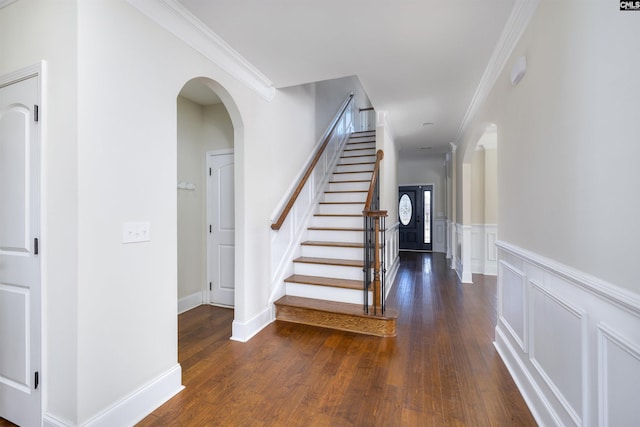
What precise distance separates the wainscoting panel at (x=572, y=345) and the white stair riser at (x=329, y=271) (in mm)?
1543

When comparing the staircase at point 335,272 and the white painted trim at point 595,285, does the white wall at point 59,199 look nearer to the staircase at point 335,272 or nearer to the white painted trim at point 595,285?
the staircase at point 335,272

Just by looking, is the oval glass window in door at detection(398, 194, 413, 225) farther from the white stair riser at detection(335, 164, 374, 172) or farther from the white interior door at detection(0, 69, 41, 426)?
the white interior door at detection(0, 69, 41, 426)

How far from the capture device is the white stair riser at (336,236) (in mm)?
3713

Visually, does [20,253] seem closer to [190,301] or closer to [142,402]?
[142,402]

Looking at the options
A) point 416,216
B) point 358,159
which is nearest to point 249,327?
point 358,159

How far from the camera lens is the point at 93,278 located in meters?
1.42

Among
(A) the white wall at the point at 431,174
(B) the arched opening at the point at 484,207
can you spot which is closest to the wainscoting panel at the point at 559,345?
(B) the arched opening at the point at 484,207

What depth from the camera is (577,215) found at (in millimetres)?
1247

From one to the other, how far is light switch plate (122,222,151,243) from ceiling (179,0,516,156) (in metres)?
1.43

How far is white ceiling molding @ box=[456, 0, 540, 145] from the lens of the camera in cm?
175

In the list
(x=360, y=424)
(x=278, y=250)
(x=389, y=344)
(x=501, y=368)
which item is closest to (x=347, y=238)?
(x=278, y=250)

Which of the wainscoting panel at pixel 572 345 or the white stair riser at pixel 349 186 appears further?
the white stair riser at pixel 349 186

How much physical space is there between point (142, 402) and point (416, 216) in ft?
26.0

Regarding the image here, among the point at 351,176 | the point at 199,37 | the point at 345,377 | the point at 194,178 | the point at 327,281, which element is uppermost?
the point at 199,37
